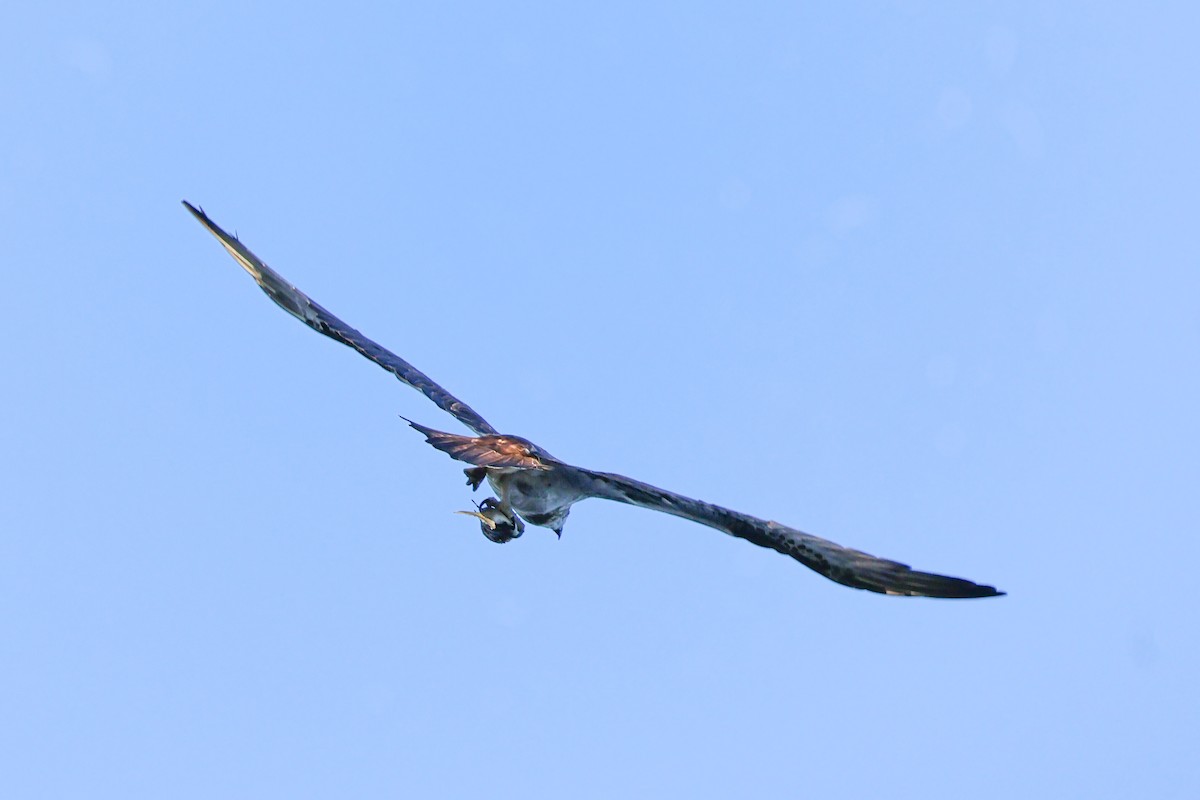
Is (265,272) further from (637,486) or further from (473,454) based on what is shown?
(637,486)

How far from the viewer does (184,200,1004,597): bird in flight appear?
13.9 meters

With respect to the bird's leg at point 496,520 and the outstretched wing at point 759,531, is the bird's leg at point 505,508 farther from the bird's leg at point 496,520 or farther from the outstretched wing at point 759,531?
the outstretched wing at point 759,531

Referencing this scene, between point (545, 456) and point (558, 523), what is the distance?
1284 millimetres

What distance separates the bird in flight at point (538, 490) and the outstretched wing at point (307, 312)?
16 mm

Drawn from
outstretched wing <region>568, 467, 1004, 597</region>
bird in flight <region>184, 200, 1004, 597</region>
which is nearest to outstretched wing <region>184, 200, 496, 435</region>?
bird in flight <region>184, 200, 1004, 597</region>

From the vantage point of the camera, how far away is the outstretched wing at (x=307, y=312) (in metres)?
19.1

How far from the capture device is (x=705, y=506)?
1452 centimetres

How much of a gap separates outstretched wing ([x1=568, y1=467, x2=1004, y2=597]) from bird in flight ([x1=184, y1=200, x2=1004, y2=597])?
0.01m

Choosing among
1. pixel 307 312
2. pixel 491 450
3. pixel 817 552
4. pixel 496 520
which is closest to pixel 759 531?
pixel 817 552

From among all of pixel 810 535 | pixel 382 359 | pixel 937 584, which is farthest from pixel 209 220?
pixel 937 584

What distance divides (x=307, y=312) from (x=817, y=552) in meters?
9.26

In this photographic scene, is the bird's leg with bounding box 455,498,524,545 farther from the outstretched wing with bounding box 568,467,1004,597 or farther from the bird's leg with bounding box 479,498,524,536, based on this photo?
the outstretched wing with bounding box 568,467,1004,597

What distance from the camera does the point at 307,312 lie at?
1925 centimetres

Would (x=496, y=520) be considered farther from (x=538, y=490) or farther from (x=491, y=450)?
(x=491, y=450)
